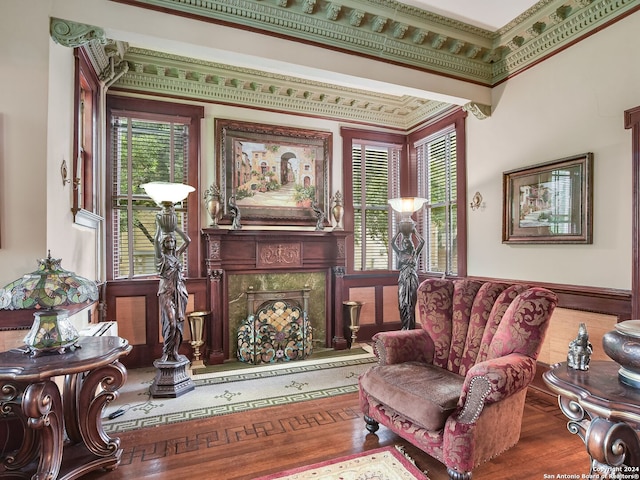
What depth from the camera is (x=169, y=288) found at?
337 cm

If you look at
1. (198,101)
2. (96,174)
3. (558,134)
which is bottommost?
(96,174)

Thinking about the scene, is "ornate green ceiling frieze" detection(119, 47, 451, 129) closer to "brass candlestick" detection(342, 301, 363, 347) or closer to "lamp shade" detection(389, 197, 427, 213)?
"lamp shade" detection(389, 197, 427, 213)

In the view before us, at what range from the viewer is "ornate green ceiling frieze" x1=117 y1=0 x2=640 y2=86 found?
2873 millimetres

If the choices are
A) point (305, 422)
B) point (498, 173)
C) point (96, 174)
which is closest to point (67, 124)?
point (96, 174)

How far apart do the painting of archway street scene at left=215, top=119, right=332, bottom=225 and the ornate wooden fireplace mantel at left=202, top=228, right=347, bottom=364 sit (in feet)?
0.81

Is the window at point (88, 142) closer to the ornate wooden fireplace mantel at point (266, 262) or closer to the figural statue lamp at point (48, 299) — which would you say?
the ornate wooden fireplace mantel at point (266, 262)

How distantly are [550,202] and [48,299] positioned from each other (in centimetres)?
388

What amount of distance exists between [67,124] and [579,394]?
141 inches

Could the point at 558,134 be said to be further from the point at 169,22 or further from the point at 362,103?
the point at 169,22

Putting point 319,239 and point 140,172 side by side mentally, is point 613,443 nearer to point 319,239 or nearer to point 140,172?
point 319,239

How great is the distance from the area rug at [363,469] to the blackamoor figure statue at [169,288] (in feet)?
Answer: 5.95

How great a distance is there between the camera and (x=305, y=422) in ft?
8.75

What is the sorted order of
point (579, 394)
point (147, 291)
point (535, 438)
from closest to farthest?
point (579, 394) < point (535, 438) < point (147, 291)

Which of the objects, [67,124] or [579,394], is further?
[67,124]
